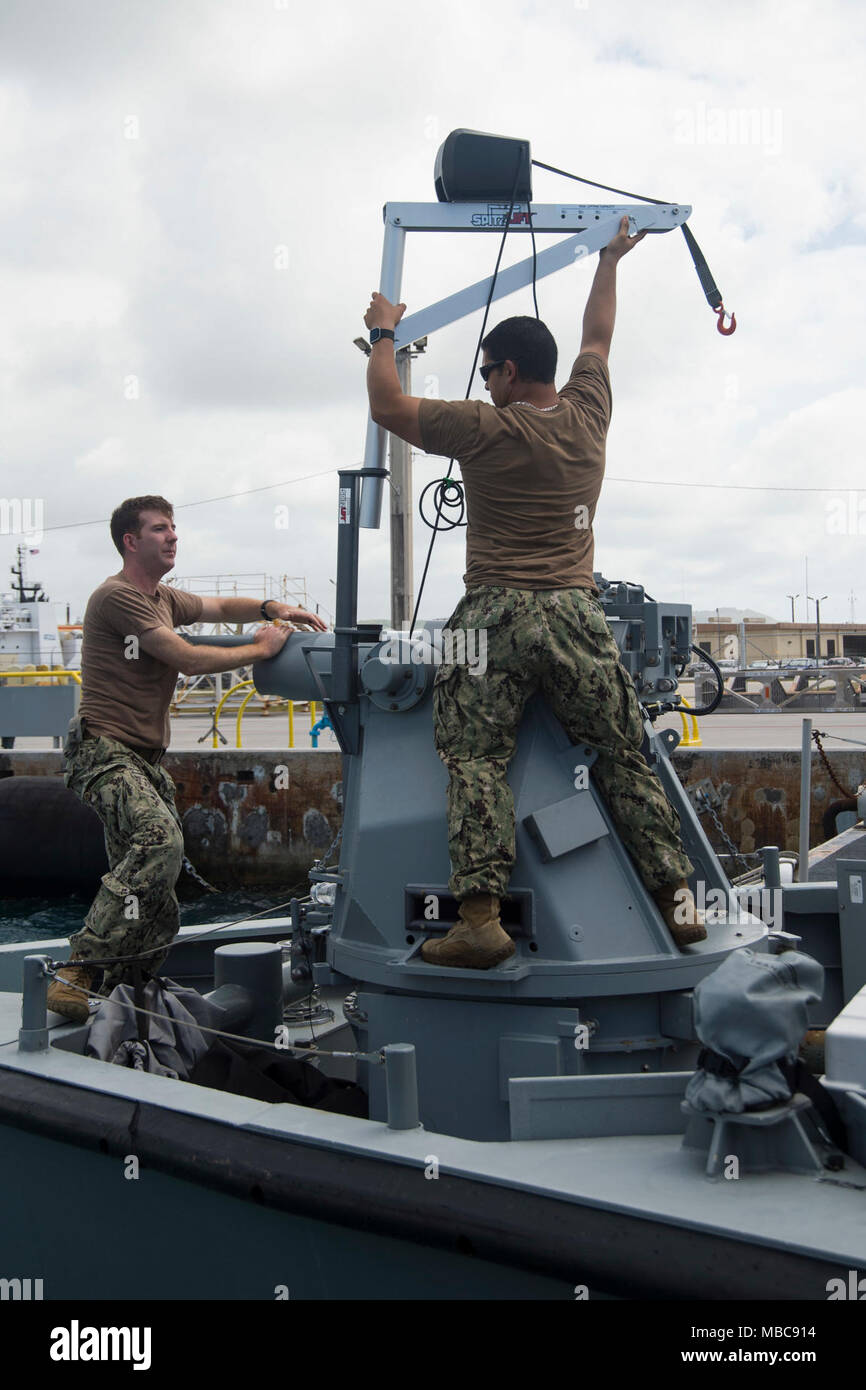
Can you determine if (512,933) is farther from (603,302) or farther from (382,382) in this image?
(603,302)

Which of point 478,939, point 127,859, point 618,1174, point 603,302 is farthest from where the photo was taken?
point 127,859

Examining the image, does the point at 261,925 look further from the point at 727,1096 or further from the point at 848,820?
the point at 848,820

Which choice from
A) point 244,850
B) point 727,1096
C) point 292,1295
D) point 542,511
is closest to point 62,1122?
point 292,1295

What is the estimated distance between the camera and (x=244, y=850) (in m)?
14.3

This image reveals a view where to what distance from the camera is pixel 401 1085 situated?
2.60 m

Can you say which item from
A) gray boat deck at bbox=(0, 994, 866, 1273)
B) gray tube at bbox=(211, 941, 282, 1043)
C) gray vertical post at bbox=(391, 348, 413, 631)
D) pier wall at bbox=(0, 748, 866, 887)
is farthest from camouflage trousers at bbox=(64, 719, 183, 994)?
gray vertical post at bbox=(391, 348, 413, 631)

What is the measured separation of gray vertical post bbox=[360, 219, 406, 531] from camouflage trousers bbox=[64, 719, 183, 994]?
3.81ft

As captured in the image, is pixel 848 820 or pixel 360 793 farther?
pixel 848 820

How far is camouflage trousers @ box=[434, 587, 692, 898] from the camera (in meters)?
3.07

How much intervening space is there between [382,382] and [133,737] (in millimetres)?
1575

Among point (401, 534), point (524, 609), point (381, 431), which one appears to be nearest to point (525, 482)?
point (524, 609)

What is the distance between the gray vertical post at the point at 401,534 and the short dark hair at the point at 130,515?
11.6 m

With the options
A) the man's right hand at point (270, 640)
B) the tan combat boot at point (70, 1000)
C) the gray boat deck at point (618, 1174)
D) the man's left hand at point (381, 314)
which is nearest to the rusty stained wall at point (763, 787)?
the man's right hand at point (270, 640)

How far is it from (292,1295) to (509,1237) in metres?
0.68
